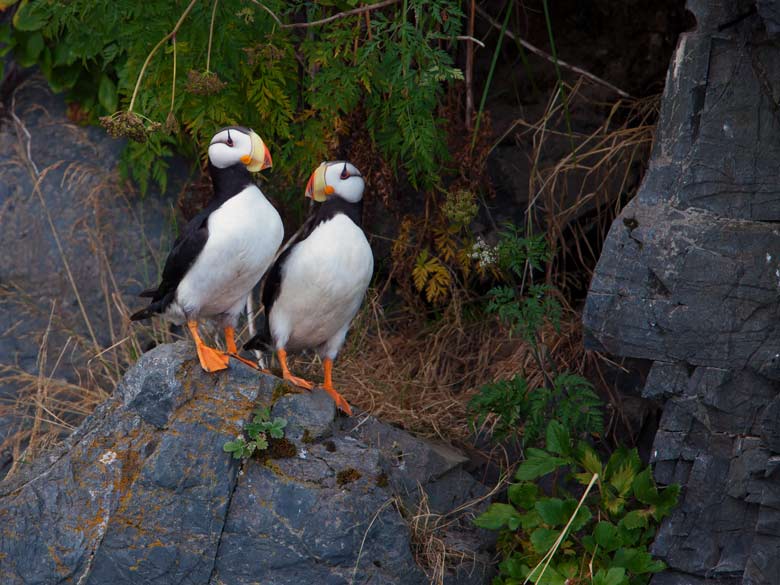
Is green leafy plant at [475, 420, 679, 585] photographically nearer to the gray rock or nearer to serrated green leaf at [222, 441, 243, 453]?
serrated green leaf at [222, 441, 243, 453]

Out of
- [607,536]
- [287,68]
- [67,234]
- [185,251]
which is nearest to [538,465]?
[607,536]

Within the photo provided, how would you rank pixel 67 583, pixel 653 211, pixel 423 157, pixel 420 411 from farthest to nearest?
pixel 420 411 < pixel 423 157 < pixel 653 211 < pixel 67 583

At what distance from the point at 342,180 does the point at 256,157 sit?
0.36m

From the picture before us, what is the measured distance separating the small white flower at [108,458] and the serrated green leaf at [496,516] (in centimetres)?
132

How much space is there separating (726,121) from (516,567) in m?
1.74

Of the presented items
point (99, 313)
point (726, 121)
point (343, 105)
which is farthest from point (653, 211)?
point (99, 313)

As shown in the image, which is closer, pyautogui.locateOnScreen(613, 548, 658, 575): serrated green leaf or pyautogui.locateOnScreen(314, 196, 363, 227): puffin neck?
pyautogui.locateOnScreen(613, 548, 658, 575): serrated green leaf

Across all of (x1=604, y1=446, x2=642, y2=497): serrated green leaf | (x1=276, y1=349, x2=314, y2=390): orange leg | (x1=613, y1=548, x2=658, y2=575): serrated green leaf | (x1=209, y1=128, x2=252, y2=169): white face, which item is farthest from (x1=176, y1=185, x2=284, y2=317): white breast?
(x1=613, y1=548, x2=658, y2=575): serrated green leaf

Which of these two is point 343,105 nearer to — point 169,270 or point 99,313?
point 169,270

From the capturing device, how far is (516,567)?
3824mm

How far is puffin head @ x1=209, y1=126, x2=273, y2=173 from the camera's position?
3.63 meters

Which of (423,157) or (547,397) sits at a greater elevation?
(423,157)

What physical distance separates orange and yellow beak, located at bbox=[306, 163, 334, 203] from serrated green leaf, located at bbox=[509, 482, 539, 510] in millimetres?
1284

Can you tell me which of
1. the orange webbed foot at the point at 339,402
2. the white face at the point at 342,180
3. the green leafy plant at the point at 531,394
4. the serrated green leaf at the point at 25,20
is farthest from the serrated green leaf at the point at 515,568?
the serrated green leaf at the point at 25,20
